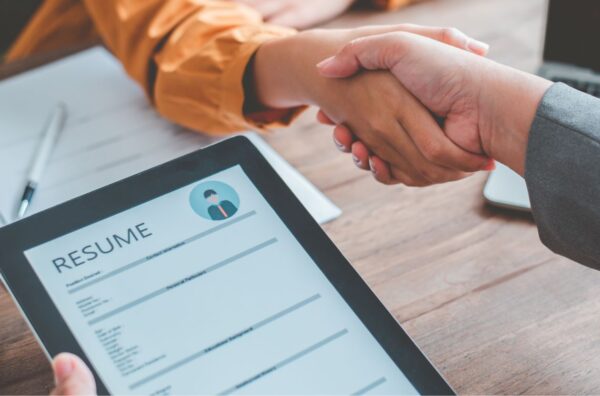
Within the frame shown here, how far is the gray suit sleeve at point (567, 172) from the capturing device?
1.89 ft

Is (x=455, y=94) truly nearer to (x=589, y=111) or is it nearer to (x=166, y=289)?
(x=589, y=111)

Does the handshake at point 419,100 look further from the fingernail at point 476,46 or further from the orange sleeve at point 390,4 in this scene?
the orange sleeve at point 390,4

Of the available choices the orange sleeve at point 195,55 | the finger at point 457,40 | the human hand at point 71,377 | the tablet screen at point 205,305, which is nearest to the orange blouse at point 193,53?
the orange sleeve at point 195,55

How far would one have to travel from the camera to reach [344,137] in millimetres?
833

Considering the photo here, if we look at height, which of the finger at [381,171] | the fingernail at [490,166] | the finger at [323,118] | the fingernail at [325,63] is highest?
the fingernail at [325,63]

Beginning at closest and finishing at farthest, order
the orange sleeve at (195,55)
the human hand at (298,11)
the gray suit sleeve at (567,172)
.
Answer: the gray suit sleeve at (567,172)
the orange sleeve at (195,55)
the human hand at (298,11)

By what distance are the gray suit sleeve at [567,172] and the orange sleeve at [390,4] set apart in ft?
1.73

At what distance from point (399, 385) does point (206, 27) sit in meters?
0.57

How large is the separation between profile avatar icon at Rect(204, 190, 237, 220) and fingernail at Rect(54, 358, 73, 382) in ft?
0.54

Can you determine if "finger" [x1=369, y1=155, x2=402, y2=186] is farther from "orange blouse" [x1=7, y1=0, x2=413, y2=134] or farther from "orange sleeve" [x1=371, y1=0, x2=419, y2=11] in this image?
"orange sleeve" [x1=371, y1=0, x2=419, y2=11]

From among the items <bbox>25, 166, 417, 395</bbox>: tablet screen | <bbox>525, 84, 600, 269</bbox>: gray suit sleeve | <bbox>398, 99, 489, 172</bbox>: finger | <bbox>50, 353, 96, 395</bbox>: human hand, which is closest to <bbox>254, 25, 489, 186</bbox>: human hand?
<bbox>398, 99, 489, 172</bbox>: finger

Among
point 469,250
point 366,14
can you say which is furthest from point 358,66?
point 366,14

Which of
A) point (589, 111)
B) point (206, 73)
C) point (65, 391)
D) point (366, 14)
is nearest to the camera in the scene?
point (65, 391)

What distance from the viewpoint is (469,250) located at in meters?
0.74
